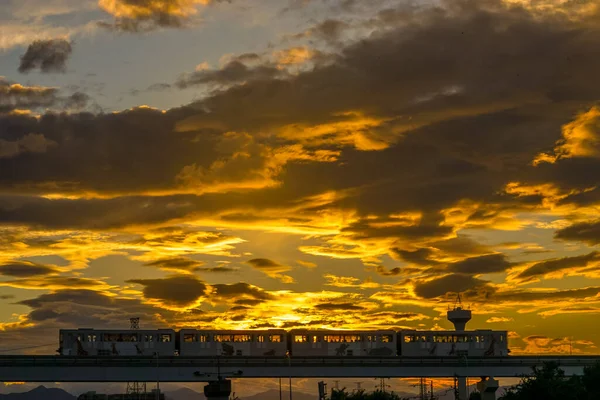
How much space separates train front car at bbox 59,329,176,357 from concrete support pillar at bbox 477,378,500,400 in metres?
48.2

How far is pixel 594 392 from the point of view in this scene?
130m

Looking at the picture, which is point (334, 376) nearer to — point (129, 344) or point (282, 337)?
point (282, 337)

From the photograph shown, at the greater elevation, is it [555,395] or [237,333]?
[237,333]

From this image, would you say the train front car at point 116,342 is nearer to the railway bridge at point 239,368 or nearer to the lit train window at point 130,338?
the lit train window at point 130,338

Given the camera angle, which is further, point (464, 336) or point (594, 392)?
point (464, 336)

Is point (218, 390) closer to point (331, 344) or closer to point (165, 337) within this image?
point (165, 337)

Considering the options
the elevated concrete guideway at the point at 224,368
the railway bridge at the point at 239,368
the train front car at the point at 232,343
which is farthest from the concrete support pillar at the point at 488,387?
the train front car at the point at 232,343

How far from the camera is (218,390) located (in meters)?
126

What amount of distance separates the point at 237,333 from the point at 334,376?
647 inches

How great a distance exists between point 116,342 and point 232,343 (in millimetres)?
17630

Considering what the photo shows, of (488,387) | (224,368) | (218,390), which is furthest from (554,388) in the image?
(224,368)

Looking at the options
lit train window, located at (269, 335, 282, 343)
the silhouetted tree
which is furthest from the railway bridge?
the silhouetted tree

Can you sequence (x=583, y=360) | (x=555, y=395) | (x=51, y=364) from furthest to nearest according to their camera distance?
(x=583, y=360), (x=51, y=364), (x=555, y=395)

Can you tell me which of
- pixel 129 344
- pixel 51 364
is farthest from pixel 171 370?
pixel 51 364
